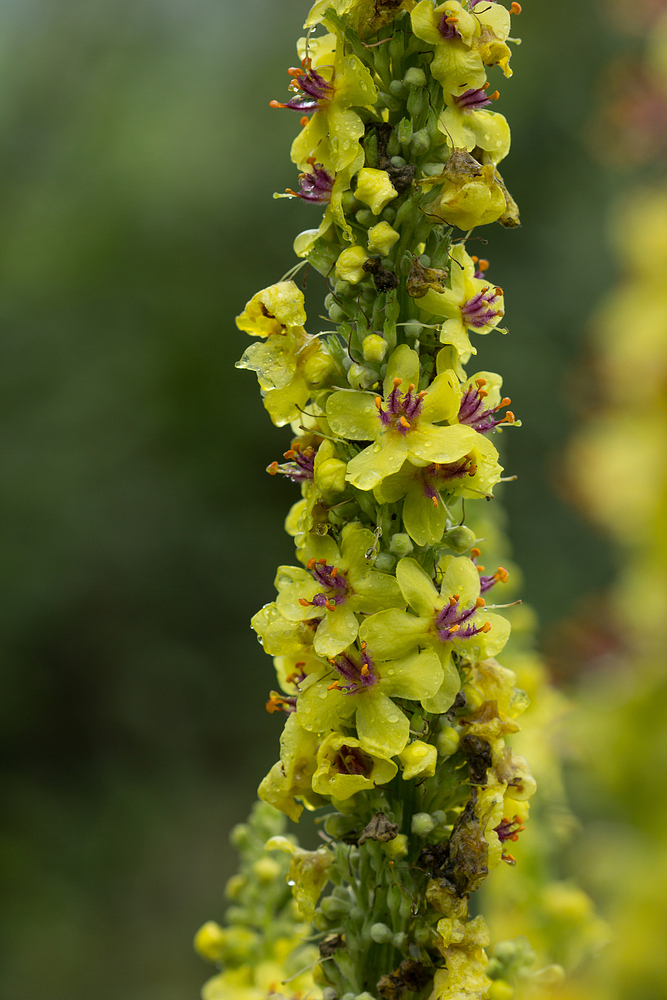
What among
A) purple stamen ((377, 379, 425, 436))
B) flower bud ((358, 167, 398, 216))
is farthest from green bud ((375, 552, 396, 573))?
flower bud ((358, 167, 398, 216))

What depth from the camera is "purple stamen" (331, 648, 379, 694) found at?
1.80 m

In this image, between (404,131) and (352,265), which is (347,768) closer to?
(352,265)

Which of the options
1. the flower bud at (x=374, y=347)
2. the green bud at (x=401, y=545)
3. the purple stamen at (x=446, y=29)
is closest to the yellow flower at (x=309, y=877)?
the green bud at (x=401, y=545)

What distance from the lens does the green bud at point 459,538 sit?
6.30 feet

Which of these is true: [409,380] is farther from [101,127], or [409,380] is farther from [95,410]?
[101,127]

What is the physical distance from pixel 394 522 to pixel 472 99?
0.94m

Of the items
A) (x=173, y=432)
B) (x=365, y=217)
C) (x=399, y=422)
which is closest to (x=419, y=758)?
(x=399, y=422)

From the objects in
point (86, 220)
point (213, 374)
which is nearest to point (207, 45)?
point (86, 220)

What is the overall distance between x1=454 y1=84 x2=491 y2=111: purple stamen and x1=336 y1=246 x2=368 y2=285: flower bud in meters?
0.41

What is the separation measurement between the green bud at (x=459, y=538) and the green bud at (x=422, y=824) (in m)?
0.56

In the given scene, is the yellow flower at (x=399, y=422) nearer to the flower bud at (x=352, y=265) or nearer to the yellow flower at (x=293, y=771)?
the flower bud at (x=352, y=265)

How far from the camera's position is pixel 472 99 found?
6.47ft

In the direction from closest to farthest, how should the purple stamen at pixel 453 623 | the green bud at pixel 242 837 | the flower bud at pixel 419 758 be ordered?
the flower bud at pixel 419 758 < the purple stamen at pixel 453 623 < the green bud at pixel 242 837

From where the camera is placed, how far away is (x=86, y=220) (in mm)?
12773
